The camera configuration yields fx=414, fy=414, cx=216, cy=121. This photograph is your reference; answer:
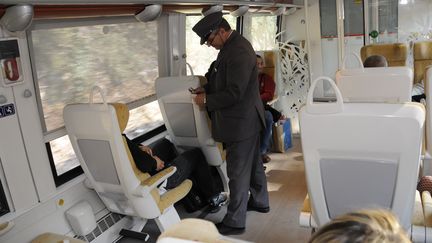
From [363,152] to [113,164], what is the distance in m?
1.57

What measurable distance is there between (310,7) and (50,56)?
15.6 feet

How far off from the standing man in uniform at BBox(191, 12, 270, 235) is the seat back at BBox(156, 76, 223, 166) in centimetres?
18

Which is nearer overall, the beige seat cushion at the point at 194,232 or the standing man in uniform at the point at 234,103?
the beige seat cushion at the point at 194,232

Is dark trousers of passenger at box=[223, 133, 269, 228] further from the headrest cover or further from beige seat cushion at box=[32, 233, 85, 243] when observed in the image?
beige seat cushion at box=[32, 233, 85, 243]

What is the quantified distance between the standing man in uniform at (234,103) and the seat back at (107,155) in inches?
26.3

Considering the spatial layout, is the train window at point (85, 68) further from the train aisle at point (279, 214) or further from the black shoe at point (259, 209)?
the black shoe at point (259, 209)

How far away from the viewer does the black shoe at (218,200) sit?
3.64 meters

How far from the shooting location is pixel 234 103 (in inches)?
119

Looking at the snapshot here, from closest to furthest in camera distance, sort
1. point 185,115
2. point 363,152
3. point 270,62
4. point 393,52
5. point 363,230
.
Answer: point 363,230 → point 363,152 → point 185,115 → point 393,52 → point 270,62

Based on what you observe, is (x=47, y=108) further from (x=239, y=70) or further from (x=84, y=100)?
(x=239, y=70)

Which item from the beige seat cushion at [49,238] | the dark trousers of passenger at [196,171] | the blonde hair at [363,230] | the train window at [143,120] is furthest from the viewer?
the train window at [143,120]

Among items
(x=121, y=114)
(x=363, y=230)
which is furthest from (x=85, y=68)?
(x=363, y=230)

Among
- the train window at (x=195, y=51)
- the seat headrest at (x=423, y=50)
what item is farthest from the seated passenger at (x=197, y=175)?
the seat headrest at (x=423, y=50)

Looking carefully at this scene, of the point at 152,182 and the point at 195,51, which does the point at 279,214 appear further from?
the point at 195,51
